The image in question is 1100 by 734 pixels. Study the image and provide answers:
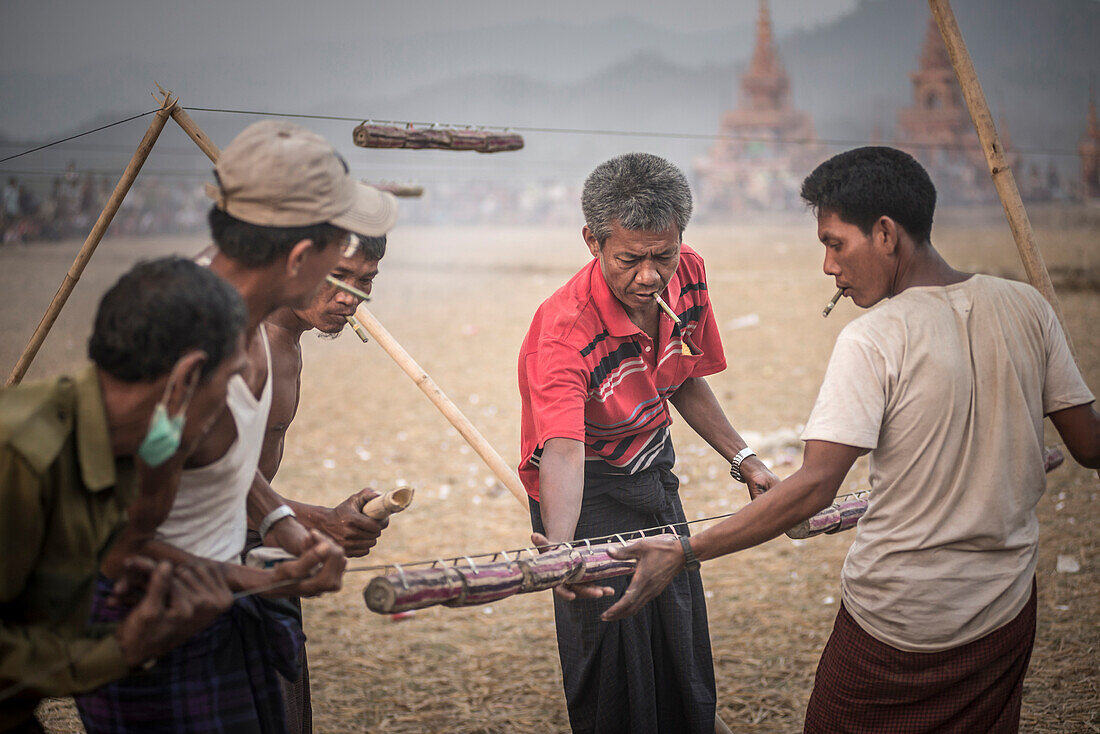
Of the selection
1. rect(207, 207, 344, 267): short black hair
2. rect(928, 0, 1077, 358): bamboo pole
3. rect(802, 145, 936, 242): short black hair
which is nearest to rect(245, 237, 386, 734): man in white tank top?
rect(207, 207, 344, 267): short black hair

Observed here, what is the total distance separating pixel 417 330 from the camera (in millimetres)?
14141

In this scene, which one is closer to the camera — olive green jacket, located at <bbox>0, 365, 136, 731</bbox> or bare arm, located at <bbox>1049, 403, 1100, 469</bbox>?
olive green jacket, located at <bbox>0, 365, 136, 731</bbox>

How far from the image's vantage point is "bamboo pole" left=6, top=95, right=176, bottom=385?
8.94 ft

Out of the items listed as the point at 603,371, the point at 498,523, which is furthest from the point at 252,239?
the point at 498,523

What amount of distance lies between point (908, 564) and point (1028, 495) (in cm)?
32

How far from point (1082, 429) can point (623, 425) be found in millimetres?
1194

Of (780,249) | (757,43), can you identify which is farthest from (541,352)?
(757,43)

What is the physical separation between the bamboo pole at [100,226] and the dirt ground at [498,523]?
31 centimetres

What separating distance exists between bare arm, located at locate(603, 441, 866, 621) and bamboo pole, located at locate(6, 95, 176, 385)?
1.96 m

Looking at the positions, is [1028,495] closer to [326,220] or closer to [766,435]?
[326,220]

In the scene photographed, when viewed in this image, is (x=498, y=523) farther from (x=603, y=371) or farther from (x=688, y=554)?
(x=688, y=554)

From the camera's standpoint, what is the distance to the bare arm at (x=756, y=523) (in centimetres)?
191

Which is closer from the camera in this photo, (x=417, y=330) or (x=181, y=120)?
(x=181, y=120)

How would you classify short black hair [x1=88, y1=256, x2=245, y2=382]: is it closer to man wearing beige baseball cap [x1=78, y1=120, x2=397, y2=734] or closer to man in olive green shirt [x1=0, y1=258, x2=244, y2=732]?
man in olive green shirt [x1=0, y1=258, x2=244, y2=732]
